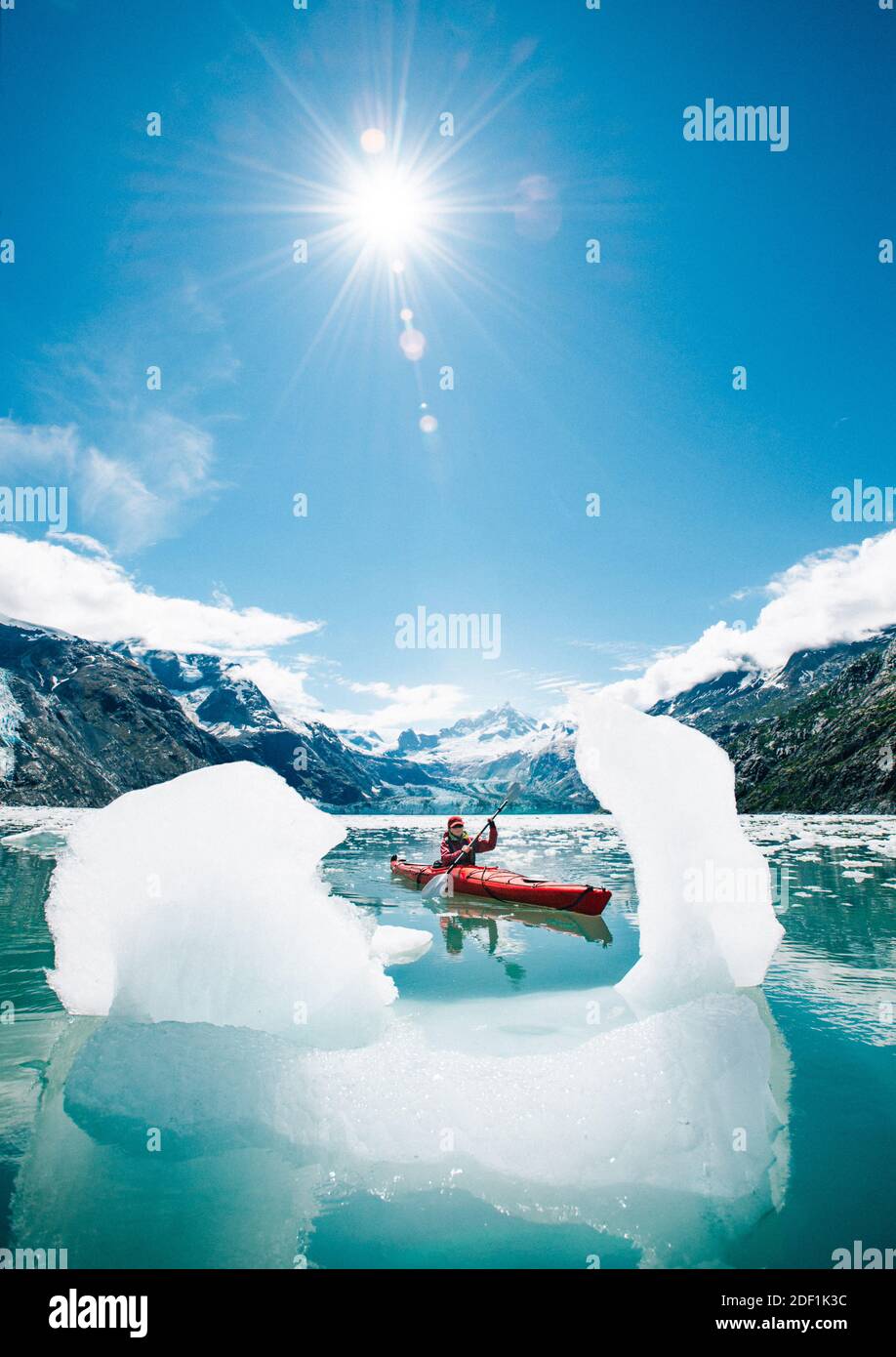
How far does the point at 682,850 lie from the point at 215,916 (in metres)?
6.61

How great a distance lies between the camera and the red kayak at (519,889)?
21.4m

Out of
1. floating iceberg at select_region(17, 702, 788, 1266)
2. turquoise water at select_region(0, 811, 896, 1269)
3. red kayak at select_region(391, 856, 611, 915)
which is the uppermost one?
floating iceberg at select_region(17, 702, 788, 1266)

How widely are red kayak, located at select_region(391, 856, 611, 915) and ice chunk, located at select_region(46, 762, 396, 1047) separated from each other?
44.6ft

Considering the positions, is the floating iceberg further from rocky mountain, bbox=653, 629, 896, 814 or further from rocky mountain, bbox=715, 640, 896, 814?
rocky mountain, bbox=715, 640, 896, 814

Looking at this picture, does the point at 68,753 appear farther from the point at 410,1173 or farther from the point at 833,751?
the point at 410,1173

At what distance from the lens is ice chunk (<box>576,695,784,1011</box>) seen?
8867 millimetres

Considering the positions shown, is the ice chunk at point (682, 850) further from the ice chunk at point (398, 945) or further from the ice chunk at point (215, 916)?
the ice chunk at point (398, 945)

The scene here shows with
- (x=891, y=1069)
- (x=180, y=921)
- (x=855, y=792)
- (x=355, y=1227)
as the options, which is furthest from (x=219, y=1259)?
(x=855, y=792)

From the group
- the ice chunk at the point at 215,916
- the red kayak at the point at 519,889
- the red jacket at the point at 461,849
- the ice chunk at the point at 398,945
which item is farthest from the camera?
the red jacket at the point at 461,849

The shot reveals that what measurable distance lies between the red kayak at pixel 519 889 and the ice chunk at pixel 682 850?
12.1m

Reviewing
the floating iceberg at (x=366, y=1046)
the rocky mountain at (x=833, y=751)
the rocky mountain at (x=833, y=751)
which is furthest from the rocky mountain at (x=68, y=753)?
the floating iceberg at (x=366, y=1046)

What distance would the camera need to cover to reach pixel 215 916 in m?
8.44

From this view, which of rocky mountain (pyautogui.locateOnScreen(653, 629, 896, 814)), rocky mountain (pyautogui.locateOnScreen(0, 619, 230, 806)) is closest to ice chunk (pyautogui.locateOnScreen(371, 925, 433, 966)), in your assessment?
rocky mountain (pyautogui.locateOnScreen(653, 629, 896, 814))

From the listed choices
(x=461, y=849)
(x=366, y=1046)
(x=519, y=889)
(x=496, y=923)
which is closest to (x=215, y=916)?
(x=366, y=1046)
